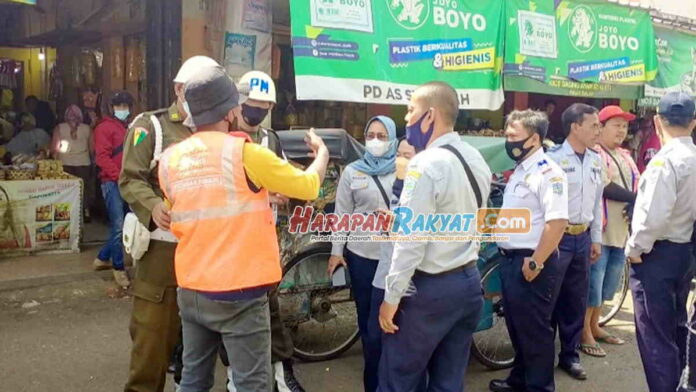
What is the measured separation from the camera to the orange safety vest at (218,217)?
250 centimetres

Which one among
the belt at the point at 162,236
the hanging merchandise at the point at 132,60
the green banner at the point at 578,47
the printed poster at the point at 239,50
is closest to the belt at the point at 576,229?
the belt at the point at 162,236

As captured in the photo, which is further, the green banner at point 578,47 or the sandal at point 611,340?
the green banner at point 578,47

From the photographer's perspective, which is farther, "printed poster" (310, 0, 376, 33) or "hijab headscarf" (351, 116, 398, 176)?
"printed poster" (310, 0, 376, 33)

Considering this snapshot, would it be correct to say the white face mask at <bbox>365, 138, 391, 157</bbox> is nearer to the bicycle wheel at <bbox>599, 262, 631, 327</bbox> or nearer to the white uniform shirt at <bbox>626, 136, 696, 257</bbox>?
the white uniform shirt at <bbox>626, 136, 696, 257</bbox>

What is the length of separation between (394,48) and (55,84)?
6964 mm

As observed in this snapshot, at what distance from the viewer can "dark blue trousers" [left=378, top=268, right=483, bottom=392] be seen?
2.90m

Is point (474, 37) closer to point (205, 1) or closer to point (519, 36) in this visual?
point (519, 36)

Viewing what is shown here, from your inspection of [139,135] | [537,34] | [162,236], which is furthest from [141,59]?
[162,236]

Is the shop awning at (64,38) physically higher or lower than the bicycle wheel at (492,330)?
higher

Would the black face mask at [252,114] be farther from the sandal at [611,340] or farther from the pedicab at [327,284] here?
the sandal at [611,340]

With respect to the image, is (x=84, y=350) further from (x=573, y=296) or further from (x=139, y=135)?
(x=573, y=296)

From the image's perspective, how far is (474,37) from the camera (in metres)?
7.07

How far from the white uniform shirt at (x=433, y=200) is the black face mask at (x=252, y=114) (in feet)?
3.71

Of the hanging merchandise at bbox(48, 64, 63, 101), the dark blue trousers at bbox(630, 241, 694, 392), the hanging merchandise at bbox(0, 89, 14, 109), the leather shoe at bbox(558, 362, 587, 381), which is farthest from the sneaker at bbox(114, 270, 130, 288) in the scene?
the hanging merchandise at bbox(48, 64, 63, 101)
